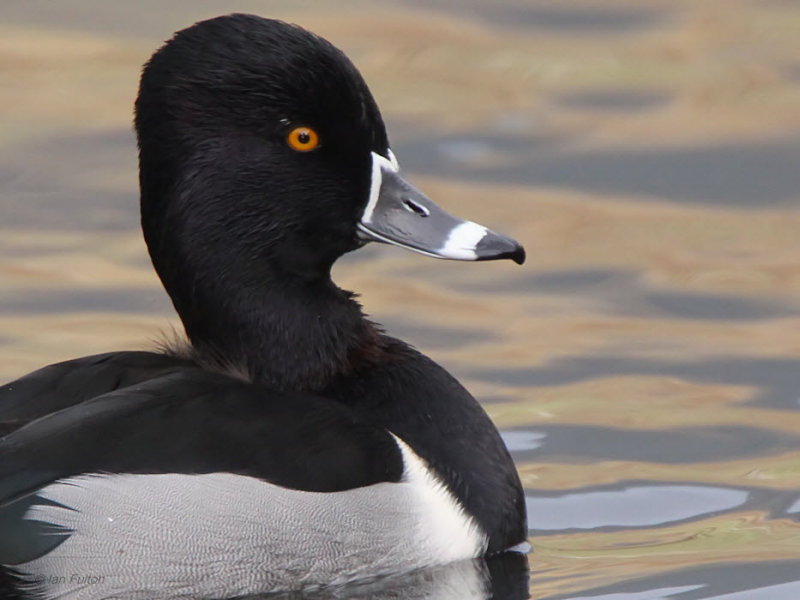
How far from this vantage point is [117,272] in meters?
8.33

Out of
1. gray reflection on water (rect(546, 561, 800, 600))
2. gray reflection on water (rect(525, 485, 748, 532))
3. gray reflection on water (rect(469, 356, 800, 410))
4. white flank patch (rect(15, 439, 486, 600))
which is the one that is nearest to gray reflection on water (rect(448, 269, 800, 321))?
gray reflection on water (rect(469, 356, 800, 410))

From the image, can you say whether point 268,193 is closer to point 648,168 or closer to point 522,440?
point 522,440

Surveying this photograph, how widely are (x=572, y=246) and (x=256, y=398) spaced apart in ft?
10.7

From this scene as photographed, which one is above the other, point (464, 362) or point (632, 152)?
point (632, 152)

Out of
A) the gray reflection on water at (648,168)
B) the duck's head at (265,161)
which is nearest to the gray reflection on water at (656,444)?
the duck's head at (265,161)

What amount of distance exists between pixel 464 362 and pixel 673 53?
3.26 metres

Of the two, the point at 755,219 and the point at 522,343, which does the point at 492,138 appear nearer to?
the point at 755,219

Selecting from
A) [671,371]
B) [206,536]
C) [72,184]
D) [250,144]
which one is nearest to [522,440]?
[671,371]

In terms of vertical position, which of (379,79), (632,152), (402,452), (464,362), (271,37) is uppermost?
(379,79)

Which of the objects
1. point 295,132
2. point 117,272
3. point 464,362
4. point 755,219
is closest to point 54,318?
point 117,272

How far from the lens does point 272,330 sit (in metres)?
5.84

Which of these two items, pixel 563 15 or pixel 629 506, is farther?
pixel 563 15

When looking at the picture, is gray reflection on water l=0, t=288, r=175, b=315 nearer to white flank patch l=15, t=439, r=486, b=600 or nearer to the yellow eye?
the yellow eye

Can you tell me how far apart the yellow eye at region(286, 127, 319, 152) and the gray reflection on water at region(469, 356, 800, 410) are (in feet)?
6.06
